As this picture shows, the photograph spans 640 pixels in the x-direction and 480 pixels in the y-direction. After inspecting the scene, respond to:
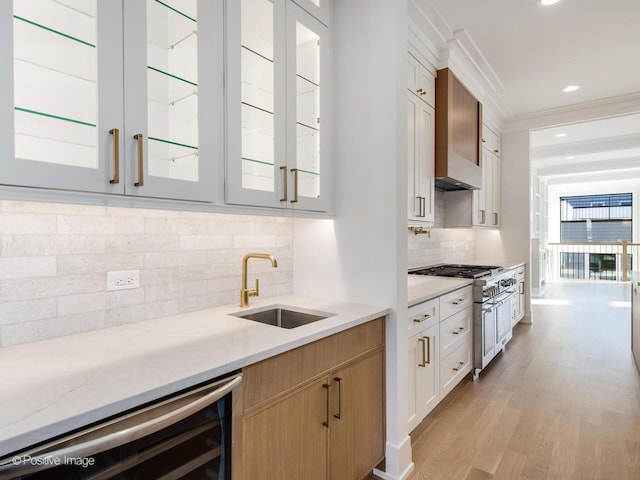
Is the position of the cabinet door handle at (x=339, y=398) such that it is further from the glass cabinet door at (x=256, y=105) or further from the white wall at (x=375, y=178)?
the glass cabinet door at (x=256, y=105)

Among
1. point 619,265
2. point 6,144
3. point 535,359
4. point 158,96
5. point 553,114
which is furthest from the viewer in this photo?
point 619,265

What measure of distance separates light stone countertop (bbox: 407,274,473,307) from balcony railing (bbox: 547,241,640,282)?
348 inches

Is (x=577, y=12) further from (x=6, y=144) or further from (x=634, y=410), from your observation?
(x=6, y=144)

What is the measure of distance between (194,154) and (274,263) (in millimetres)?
586

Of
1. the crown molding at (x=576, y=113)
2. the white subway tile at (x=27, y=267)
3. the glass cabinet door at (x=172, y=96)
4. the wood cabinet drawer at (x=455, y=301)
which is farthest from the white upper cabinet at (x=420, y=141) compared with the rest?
the crown molding at (x=576, y=113)

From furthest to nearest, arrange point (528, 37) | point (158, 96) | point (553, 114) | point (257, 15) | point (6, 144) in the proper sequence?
point (553, 114)
point (528, 37)
point (257, 15)
point (158, 96)
point (6, 144)

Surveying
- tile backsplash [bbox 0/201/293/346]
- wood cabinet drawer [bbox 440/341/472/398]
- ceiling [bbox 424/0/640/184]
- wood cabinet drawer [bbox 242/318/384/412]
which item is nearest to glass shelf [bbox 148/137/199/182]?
tile backsplash [bbox 0/201/293/346]

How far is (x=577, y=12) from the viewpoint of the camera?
271cm

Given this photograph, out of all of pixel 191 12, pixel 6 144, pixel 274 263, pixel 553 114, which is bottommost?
pixel 274 263

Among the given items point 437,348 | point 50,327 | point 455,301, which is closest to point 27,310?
point 50,327

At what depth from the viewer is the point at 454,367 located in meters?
2.76

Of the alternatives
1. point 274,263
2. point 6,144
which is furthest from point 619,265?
point 6,144

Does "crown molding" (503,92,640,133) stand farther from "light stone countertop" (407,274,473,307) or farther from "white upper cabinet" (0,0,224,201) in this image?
"white upper cabinet" (0,0,224,201)

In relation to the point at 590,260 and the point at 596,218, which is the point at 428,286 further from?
the point at 596,218
